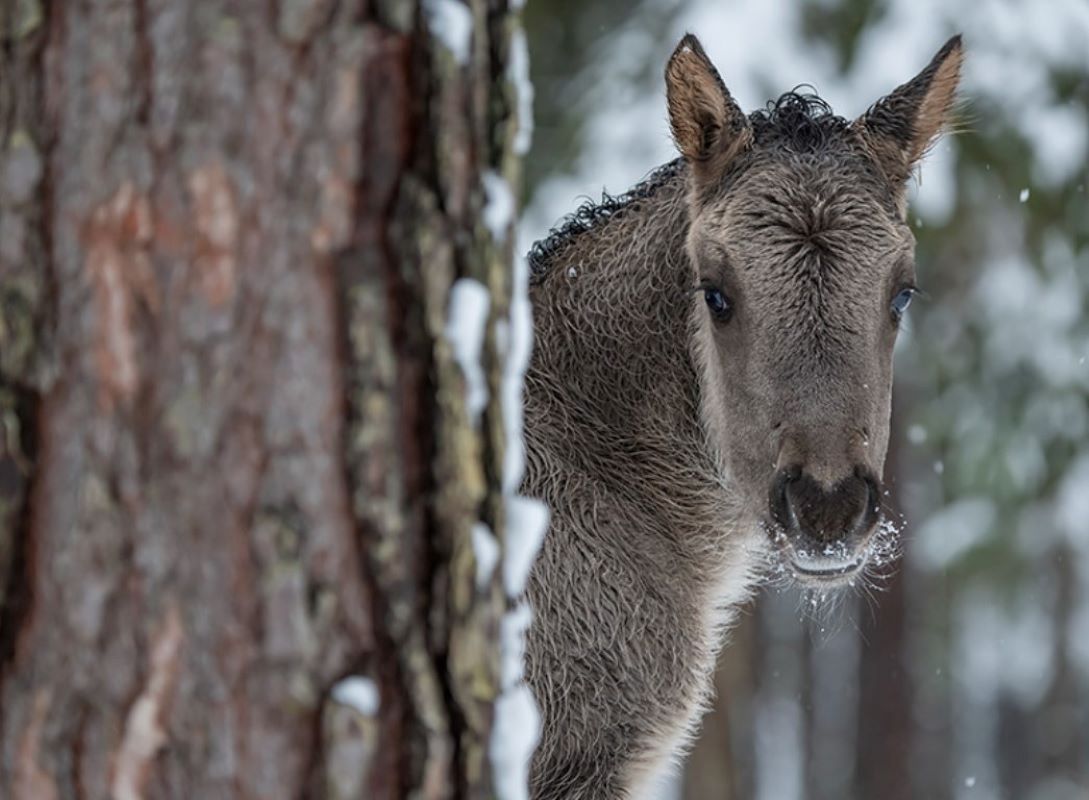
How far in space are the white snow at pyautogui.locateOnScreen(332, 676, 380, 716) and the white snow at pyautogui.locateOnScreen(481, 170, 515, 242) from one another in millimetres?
609

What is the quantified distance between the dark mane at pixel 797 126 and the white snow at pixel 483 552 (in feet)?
9.33

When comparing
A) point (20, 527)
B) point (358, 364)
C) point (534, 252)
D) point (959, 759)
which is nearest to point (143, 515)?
point (20, 527)

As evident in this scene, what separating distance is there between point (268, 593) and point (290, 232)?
0.44 m

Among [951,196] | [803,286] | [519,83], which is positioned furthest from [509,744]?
[951,196]

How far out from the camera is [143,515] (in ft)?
6.16

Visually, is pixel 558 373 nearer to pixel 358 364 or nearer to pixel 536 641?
pixel 536 641

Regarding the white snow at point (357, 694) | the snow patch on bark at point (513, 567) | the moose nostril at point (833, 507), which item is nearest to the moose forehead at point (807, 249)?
the moose nostril at point (833, 507)

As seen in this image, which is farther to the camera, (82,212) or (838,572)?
(838,572)

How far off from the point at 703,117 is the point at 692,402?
2.83ft

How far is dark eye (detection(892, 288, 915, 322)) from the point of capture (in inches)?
174

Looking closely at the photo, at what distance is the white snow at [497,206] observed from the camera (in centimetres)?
205

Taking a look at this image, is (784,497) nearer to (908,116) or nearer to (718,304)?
(718,304)

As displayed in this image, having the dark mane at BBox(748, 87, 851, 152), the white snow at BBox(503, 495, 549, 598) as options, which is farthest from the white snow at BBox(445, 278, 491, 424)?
the dark mane at BBox(748, 87, 851, 152)

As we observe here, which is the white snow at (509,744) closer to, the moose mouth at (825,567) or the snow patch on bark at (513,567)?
the snow patch on bark at (513,567)
